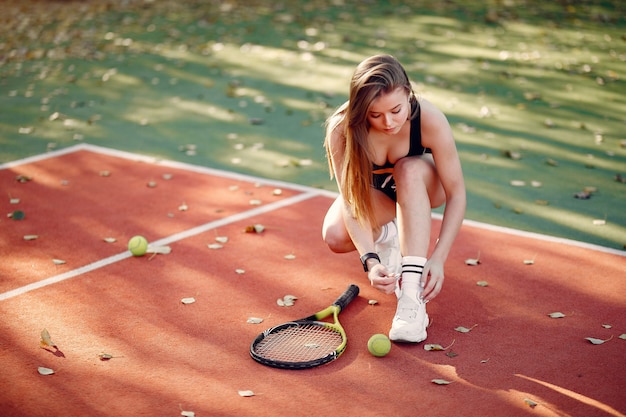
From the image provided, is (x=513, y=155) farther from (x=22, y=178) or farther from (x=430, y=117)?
(x=22, y=178)

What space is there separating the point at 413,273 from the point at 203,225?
2.36 metres

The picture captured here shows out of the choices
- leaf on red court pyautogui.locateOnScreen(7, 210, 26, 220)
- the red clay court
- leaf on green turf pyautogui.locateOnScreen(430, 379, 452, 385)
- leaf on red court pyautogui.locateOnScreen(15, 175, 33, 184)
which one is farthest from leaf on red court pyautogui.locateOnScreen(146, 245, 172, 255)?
leaf on green turf pyautogui.locateOnScreen(430, 379, 452, 385)

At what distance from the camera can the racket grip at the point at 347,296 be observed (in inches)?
179

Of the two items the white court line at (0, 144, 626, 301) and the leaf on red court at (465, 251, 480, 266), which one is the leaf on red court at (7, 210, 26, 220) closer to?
the white court line at (0, 144, 626, 301)

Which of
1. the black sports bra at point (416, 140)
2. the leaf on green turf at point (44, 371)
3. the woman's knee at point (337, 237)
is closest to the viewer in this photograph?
the leaf on green turf at point (44, 371)

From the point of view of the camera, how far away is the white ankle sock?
14.0 ft

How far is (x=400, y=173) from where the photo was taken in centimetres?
445

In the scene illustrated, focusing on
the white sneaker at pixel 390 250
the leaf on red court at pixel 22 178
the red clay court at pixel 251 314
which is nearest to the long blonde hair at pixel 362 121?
the white sneaker at pixel 390 250

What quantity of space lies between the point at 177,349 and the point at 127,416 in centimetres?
70

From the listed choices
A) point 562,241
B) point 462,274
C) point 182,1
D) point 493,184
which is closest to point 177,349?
point 462,274

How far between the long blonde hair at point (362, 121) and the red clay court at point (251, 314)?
2.60 ft

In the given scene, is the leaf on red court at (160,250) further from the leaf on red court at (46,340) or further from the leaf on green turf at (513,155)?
the leaf on green turf at (513,155)

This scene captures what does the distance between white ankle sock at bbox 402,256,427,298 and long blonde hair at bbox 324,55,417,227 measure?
0.40 metres

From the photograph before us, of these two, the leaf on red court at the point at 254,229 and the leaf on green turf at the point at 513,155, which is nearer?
the leaf on red court at the point at 254,229
